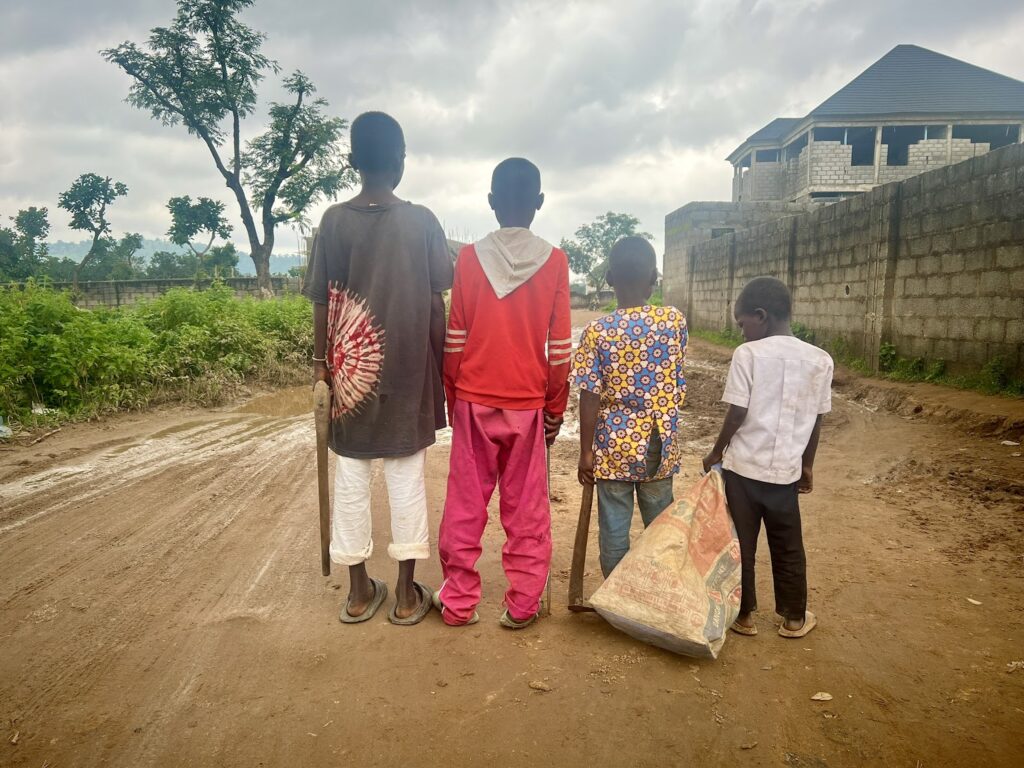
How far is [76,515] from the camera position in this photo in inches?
144

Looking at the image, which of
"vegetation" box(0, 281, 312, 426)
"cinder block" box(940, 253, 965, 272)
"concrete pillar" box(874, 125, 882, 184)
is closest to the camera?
"vegetation" box(0, 281, 312, 426)

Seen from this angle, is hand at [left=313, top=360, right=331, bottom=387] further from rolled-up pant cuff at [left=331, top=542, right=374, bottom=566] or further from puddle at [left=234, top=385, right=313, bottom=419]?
puddle at [left=234, top=385, right=313, bottom=419]

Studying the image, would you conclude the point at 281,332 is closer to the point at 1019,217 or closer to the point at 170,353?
the point at 170,353

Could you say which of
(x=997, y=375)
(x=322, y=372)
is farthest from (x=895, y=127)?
(x=322, y=372)

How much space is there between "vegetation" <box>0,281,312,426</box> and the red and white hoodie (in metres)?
5.48

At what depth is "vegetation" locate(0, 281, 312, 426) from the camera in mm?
6047

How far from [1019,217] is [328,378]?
257 inches

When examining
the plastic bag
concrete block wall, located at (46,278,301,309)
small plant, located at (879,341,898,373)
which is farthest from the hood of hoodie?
concrete block wall, located at (46,278,301,309)

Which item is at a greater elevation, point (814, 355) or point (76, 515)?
point (814, 355)

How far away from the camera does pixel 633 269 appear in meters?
2.38

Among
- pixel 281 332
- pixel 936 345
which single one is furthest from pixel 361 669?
pixel 281 332

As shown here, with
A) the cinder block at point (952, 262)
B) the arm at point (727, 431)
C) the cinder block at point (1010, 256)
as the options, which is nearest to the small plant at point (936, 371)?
the cinder block at point (952, 262)

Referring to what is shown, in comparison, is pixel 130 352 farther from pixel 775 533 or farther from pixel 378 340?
pixel 775 533

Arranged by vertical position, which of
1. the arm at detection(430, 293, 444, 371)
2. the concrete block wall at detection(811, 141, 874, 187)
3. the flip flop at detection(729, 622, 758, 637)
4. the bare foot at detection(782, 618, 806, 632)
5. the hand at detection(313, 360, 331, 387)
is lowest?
the flip flop at detection(729, 622, 758, 637)
